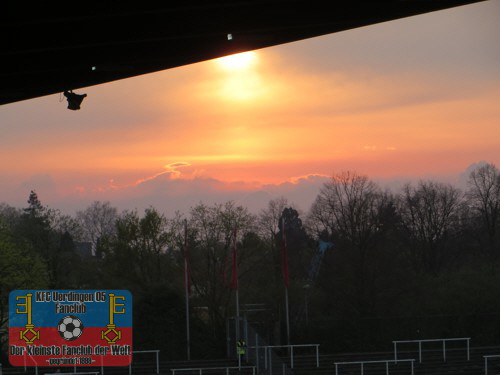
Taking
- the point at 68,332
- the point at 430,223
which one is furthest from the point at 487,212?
the point at 68,332

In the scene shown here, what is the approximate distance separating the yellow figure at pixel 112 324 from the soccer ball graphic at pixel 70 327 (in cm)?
129

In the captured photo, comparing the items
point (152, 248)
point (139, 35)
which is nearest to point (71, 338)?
point (152, 248)

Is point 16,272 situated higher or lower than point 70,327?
higher

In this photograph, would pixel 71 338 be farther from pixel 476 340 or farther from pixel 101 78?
pixel 101 78

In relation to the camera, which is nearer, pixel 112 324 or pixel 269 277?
pixel 112 324

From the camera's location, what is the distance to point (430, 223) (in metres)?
44.2

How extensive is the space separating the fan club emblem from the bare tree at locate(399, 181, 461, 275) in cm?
1698

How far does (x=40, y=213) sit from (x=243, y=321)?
51.3 ft

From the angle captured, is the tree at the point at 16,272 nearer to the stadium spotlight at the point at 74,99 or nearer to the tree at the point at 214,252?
the tree at the point at 214,252

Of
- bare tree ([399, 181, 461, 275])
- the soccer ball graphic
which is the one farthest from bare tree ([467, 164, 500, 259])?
the soccer ball graphic

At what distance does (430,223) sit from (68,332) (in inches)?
943

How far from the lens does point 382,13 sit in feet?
22.6

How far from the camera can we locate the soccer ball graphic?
938 inches

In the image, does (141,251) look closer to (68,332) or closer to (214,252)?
(214,252)
